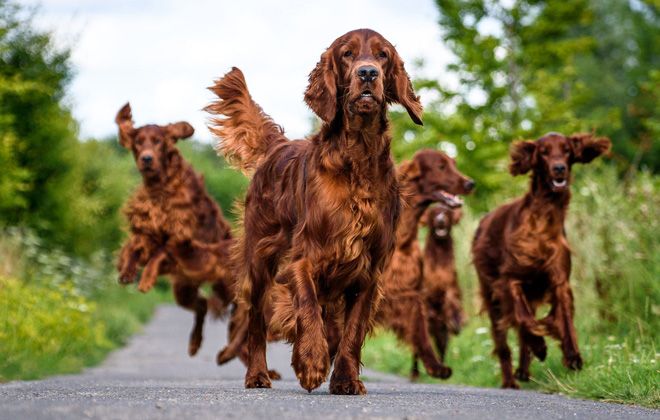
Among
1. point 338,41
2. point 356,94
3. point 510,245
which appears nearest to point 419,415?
point 356,94

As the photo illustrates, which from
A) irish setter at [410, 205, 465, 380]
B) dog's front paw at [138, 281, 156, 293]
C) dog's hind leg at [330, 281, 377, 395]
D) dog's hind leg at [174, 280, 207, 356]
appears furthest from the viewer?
dog's hind leg at [174, 280, 207, 356]

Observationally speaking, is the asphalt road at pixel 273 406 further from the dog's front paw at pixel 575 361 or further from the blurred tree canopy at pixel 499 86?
the blurred tree canopy at pixel 499 86

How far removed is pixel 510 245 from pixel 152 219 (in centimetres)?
340

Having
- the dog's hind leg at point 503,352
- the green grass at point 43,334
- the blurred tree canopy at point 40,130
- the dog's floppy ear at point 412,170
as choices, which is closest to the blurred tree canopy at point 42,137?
the blurred tree canopy at point 40,130

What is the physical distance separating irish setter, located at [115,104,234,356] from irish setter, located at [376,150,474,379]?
156cm

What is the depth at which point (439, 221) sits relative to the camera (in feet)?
36.3

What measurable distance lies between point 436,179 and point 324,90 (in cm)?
446

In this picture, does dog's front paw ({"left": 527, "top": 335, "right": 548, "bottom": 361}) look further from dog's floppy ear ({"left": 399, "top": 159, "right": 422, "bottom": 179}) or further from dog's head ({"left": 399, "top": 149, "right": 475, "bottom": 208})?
dog's floppy ear ({"left": 399, "top": 159, "right": 422, "bottom": 179})

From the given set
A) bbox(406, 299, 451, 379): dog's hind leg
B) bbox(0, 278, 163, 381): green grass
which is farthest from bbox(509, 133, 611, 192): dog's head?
bbox(0, 278, 163, 381): green grass

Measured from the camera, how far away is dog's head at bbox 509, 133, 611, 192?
8598 millimetres

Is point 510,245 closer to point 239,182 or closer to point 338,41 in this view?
point 338,41

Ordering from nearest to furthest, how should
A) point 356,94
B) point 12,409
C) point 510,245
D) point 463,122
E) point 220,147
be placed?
point 12,409 < point 356,94 < point 220,147 < point 510,245 < point 463,122

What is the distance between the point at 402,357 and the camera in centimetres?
1238

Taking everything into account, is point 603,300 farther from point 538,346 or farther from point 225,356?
point 225,356
